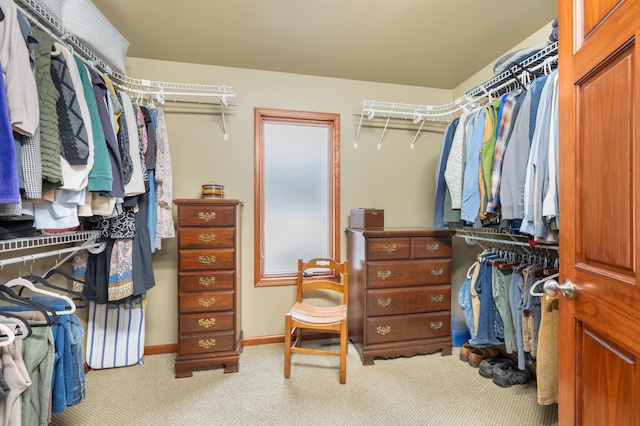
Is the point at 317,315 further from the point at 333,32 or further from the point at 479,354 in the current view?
the point at 333,32

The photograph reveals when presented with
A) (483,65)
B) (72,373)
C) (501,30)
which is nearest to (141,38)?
(72,373)

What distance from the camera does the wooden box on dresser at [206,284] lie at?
6.25ft

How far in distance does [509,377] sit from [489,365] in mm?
137

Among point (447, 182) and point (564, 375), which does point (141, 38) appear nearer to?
point (447, 182)

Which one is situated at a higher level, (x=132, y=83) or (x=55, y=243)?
(x=132, y=83)

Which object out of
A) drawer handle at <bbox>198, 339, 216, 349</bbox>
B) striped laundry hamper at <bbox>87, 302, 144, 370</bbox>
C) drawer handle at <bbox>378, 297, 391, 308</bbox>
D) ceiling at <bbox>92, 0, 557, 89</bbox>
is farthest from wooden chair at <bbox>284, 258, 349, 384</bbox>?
ceiling at <bbox>92, 0, 557, 89</bbox>

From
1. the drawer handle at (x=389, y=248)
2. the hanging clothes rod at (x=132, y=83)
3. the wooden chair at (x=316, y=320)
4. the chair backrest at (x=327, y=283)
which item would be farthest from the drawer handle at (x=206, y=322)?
the hanging clothes rod at (x=132, y=83)

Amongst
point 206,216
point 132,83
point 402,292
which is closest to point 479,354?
point 402,292

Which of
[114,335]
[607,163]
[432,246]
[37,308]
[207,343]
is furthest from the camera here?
[432,246]

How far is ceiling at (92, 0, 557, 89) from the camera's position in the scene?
67.7 inches

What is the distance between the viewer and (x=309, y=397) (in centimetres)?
172

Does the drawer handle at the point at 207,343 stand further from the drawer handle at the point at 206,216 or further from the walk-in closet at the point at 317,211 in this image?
the drawer handle at the point at 206,216

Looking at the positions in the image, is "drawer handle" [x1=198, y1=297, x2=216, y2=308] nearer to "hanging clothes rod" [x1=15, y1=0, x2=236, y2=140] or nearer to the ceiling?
"hanging clothes rod" [x1=15, y1=0, x2=236, y2=140]

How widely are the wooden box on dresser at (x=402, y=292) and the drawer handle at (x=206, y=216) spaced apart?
3.56 ft
